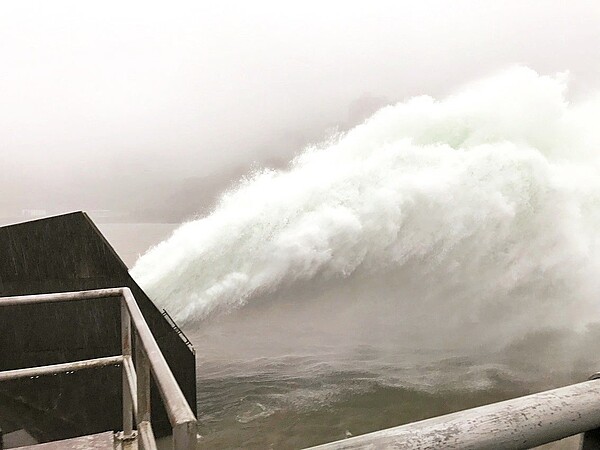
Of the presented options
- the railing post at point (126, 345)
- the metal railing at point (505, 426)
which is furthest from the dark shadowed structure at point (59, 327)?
the metal railing at point (505, 426)

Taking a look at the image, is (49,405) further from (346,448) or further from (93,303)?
(346,448)

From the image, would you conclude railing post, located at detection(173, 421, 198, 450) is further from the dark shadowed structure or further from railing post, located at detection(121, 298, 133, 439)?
the dark shadowed structure

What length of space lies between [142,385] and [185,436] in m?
0.94

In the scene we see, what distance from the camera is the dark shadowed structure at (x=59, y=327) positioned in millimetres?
5402

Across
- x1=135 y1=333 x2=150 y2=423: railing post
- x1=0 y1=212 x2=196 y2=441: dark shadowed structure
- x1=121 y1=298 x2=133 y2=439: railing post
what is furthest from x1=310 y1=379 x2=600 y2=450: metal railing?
x1=0 y1=212 x2=196 y2=441: dark shadowed structure

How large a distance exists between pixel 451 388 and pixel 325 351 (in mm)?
7838

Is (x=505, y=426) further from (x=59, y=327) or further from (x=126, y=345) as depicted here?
A: (x=59, y=327)

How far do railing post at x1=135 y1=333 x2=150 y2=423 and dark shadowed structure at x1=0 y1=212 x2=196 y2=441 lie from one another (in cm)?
425

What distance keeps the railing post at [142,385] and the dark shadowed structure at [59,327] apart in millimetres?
4250

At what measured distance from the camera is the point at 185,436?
801mm

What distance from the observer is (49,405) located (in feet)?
18.5

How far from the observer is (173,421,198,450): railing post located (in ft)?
2.61

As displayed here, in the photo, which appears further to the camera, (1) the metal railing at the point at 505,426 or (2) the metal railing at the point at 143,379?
(2) the metal railing at the point at 143,379

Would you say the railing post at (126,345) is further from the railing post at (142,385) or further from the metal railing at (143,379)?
the railing post at (142,385)
